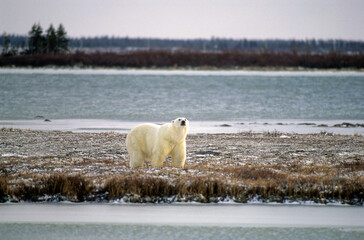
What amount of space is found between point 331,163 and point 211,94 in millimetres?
22088

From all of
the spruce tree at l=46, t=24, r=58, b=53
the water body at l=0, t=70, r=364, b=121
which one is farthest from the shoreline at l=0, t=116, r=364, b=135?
the spruce tree at l=46, t=24, r=58, b=53

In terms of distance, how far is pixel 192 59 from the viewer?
53031 mm

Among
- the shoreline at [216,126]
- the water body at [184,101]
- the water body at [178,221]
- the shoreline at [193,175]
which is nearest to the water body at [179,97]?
the water body at [184,101]

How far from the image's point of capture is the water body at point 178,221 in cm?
713

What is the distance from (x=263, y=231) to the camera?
24.0 feet

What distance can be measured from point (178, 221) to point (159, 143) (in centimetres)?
265

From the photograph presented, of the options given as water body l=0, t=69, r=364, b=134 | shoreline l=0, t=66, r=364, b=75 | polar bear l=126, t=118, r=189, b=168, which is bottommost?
water body l=0, t=69, r=364, b=134

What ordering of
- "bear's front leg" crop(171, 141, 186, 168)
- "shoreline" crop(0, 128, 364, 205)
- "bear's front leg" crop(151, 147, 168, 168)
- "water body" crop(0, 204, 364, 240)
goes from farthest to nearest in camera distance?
1. "bear's front leg" crop(171, 141, 186, 168)
2. "bear's front leg" crop(151, 147, 168, 168)
3. "shoreline" crop(0, 128, 364, 205)
4. "water body" crop(0, 204, 364, 240)

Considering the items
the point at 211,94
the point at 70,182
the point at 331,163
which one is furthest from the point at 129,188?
the point at 211,94

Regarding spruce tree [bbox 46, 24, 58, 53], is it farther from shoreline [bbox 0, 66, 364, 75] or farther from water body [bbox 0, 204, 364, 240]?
water body [bbox 0, 204, 364, 240]

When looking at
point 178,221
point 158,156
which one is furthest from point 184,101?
point 178,221

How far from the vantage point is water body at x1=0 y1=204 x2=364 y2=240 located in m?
7.13

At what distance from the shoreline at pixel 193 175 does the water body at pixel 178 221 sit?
0.87ft

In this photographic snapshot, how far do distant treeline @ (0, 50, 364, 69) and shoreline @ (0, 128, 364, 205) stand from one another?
36.8 metres
